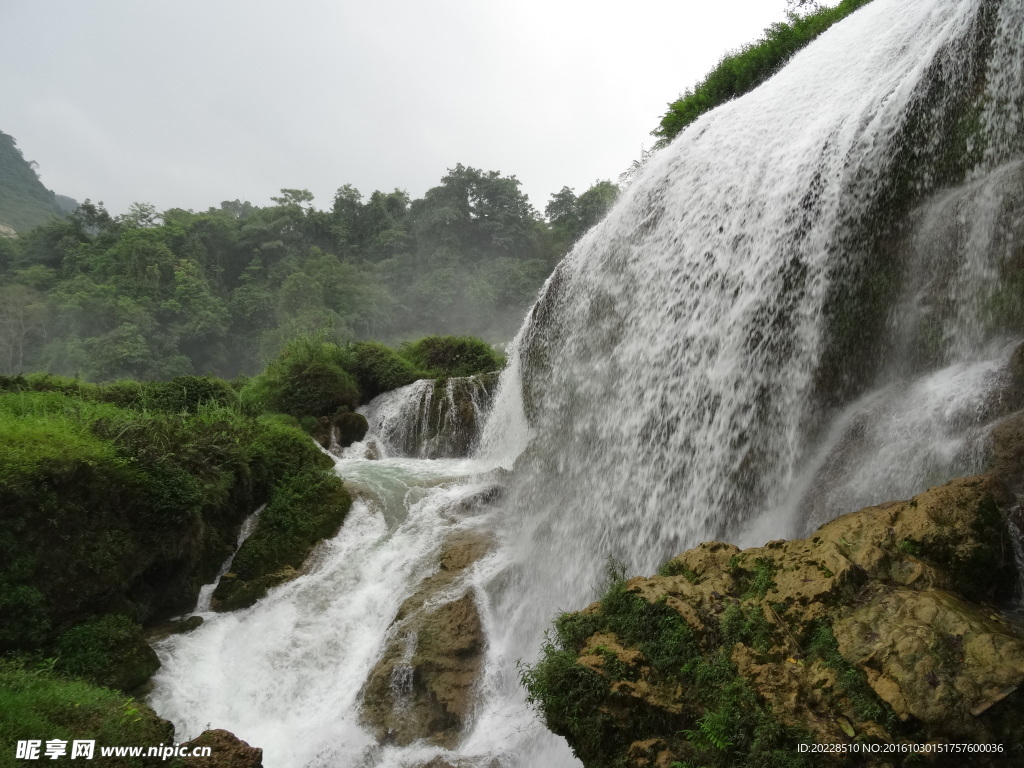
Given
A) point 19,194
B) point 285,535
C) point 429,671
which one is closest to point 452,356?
point 285,535

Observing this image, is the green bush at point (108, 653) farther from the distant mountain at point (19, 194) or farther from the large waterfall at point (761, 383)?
the distant mountain at point (19, 194)

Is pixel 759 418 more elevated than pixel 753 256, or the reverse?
pixel 753 256

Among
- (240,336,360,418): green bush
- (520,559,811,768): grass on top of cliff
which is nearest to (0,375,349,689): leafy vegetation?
(520,559,811,768): grass on top of cliff

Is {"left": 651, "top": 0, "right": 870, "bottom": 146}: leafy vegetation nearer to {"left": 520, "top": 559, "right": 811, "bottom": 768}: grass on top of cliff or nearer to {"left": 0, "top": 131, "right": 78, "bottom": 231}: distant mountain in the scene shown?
{"left": 520, "top": 559, "right": 811, "bottom": 768}: grass on top of cliff

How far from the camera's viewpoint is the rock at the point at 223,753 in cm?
474

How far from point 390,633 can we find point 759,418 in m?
5.09

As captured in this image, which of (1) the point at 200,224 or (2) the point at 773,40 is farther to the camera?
(1) the point at 200,224

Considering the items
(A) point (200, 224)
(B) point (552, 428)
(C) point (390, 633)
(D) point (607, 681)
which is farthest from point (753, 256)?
(A) point (200, 224)

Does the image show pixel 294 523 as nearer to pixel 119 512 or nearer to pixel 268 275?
pixel 119 512

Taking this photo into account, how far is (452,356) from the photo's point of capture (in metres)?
21.2

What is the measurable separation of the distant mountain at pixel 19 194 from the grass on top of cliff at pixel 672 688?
66.5m

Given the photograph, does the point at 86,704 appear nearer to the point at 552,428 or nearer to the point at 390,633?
the point at 390,633

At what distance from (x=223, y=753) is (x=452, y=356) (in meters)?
16.8

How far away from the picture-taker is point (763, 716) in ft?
11.5
